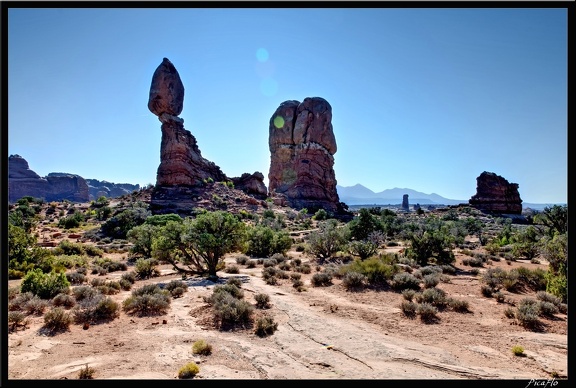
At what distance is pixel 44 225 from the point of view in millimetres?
41625

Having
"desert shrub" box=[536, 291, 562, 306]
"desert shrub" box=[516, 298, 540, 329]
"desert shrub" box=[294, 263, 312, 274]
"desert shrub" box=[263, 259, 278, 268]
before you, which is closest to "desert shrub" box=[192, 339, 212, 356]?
"desert shrub" box=[516, 298, 540, 329]

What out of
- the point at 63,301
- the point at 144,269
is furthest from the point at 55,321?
the point at 144,269

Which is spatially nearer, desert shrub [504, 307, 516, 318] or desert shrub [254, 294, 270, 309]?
desert shrub [504, 307, 516, 318]

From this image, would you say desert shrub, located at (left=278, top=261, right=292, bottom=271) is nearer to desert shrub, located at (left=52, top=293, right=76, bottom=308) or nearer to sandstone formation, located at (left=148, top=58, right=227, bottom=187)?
desert shrub, located at (left=52, top=293, right=76, bottom=308)

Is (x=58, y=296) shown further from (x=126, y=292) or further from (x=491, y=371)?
(x=491, y=371)

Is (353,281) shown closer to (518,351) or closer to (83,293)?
(518,351)

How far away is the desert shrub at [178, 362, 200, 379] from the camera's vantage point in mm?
5674

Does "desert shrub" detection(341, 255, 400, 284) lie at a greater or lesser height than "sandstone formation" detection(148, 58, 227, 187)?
lesser

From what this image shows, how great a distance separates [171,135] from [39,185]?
132 m

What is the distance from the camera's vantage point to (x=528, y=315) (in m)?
8.83

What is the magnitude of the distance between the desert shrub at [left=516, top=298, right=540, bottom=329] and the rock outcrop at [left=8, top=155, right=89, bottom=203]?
17332 centimetres
